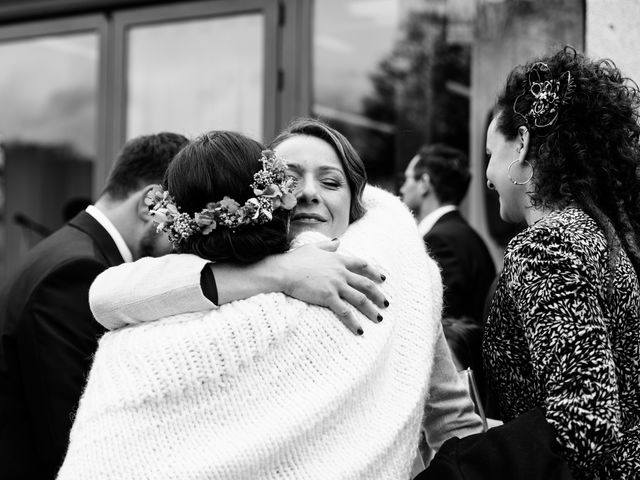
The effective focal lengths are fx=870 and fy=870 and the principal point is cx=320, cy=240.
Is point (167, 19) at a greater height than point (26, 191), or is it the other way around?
point (167, 19)

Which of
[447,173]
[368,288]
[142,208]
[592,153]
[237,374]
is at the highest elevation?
[592,153]

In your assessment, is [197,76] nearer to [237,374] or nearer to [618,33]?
[618,33]

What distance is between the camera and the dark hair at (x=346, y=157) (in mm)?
2537

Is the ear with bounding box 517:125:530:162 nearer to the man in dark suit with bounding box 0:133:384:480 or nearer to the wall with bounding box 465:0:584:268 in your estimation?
the man in dark suit with bounding box 0:133:384:480

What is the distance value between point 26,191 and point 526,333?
833 centimetres

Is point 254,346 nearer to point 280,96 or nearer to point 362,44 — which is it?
point 280,96

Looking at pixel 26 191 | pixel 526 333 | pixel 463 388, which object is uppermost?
pixel 526 333

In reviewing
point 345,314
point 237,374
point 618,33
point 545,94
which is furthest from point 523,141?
point 618,33

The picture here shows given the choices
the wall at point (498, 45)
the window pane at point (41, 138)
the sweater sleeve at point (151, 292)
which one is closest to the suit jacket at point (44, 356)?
the sweater sleeve at point (151, 292)

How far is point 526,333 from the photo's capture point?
2.01m

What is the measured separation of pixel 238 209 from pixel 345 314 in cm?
34

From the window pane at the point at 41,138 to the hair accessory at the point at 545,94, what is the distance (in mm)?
6355

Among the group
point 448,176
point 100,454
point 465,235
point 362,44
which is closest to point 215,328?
point 100,454

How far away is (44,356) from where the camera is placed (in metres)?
2.82
